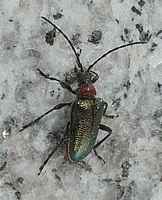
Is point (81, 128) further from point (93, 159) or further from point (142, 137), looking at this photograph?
point (142, 137)

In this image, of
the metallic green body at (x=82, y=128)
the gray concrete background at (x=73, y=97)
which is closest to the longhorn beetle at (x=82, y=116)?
the metallic green body at (x=82, y=128)

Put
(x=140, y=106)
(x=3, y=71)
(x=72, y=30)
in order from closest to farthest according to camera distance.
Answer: (x=3, y=71), (x=72, y=30), (x=140, y=106)

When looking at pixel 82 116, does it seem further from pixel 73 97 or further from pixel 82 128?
pixel 73 97

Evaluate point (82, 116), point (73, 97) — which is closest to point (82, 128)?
point (82, 116)

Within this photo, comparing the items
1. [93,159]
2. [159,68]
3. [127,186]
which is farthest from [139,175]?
[159,68]

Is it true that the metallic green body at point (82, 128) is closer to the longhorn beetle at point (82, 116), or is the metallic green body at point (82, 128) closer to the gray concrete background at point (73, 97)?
the longhorn beetle at point (82, 116)

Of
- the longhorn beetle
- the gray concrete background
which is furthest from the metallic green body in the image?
the gray concrete background

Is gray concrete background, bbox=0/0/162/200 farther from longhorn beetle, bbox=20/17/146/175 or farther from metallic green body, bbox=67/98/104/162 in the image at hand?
metallic green body, bbox=67/98/104/162

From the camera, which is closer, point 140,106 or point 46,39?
point 46,39
